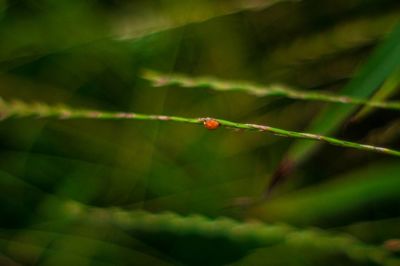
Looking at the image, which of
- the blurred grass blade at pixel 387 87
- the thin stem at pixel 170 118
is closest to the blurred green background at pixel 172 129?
the blurred grass blade at pixel 387 87

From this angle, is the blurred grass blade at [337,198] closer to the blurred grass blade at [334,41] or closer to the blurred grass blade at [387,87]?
the blurred grass blade at [387,87]

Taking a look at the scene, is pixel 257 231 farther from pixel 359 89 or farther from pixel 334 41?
pixel 334 41

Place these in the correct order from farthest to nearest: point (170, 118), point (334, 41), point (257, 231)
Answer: point (334, 41) < point (257, 231) < point (170, 118)

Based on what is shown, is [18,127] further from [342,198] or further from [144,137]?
[342,198]

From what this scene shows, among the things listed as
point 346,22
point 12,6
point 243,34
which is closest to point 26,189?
point 12,6

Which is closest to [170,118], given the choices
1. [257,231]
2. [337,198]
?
[257,231]

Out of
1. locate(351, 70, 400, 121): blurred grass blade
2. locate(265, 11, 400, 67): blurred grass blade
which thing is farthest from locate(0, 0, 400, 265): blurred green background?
locate(351, 70, 400, 121): blurred grass blade
